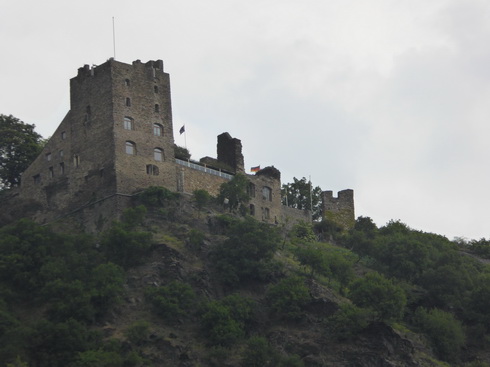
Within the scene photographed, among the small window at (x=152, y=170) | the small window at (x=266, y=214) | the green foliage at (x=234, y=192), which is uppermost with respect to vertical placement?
the small window at (x=152, y=170)

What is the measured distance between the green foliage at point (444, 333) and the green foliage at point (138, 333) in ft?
55.9

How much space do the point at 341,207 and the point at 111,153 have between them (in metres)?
26.0

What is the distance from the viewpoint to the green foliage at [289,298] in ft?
223

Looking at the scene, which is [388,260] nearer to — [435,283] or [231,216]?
[435,283]

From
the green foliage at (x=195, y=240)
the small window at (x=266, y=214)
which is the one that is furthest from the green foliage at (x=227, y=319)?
the small window at (x=266, y=214)

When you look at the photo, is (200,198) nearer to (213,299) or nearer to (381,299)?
(213,299)

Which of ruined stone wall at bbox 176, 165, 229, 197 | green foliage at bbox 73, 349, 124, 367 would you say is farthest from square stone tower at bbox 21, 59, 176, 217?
green foliage at bbox 73, 349, 124, 367

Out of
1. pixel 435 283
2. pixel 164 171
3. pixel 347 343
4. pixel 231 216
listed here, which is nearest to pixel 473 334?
pixel 435 283

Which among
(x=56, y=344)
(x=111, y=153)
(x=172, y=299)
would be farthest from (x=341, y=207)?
(x=56, y=344)

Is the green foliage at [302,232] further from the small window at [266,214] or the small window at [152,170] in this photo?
the small window at [152,170]

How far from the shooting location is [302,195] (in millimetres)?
101688

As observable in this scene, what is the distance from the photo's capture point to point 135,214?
2948 inches

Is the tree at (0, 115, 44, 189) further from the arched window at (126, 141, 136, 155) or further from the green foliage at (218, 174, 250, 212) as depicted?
the green foliage at (218, 174, 250, 212)

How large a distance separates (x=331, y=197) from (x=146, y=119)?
22791mm
